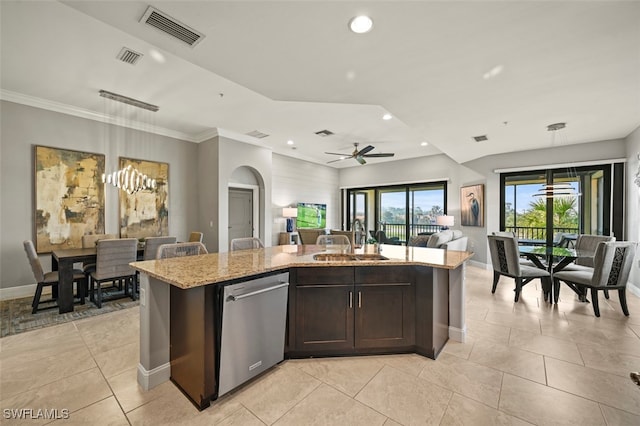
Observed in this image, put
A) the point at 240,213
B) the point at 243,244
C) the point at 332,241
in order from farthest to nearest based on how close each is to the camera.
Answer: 1. the point at 240,213
2. the point at 332,241
3. the point at 243,244

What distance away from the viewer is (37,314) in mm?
3434

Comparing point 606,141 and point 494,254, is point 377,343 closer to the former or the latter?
point 494,254

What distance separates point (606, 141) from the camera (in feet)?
→ 17.3

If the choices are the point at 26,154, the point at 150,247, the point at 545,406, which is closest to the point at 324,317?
the point at 545,406

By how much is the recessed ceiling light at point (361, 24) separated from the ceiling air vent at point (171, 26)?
117 centimetres

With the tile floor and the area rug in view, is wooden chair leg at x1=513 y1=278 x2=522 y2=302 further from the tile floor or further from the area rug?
the area rug

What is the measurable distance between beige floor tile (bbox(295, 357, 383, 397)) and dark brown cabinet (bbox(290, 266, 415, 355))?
3.2 inches

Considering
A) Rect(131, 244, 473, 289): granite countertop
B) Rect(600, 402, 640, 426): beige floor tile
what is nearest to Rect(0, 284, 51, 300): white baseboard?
Rect(131, 244, 473, 289): granite countertop

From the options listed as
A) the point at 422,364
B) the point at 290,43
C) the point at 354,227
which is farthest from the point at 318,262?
the point at 354,227

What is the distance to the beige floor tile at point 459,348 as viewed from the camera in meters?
2.56

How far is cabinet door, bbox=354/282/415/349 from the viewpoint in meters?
2.45

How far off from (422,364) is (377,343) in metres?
0.41

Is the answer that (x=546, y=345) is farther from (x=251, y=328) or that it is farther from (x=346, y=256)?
(x=251, y=328)

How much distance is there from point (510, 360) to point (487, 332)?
597 mm
